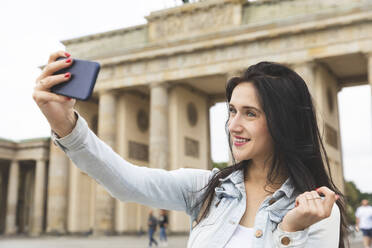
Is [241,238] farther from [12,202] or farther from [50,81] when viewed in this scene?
[12,202]

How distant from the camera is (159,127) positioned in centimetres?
2906

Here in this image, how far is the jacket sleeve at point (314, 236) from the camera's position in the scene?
1693 millimetres

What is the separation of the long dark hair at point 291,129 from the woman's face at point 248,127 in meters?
0.04

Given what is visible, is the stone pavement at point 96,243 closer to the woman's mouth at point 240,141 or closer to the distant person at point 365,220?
the distant person at point 365,220

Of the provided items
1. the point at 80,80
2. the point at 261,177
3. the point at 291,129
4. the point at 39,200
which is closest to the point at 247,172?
the point at 261,177

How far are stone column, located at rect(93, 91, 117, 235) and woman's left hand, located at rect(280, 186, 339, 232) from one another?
28.7 meters

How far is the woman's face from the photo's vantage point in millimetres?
2098

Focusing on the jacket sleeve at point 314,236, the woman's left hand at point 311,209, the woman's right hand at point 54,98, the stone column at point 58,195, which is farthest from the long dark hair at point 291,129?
→ the stone column at point 58,195

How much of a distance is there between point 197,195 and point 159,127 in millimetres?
26822

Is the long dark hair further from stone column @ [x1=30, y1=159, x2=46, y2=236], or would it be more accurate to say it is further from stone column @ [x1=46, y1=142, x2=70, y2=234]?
stone column @ [x1=30, y1=159, x2=46, y2=236]

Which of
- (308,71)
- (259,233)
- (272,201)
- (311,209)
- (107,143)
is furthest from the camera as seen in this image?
(107,143)

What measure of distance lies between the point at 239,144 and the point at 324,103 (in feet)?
83.8

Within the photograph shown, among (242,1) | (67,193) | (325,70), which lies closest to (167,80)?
(242,1)

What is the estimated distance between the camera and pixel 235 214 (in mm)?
2012
